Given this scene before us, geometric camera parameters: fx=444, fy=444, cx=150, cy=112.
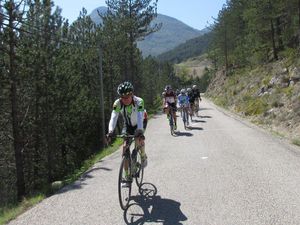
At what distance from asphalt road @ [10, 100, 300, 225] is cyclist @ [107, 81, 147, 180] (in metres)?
0.99

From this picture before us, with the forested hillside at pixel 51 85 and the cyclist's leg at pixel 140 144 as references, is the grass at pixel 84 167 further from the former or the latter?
the cyclist's leg at pixel 140 144

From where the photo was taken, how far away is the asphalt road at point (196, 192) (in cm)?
689

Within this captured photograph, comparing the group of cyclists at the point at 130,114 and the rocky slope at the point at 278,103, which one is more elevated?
the group of cyclists at the point at 130,114

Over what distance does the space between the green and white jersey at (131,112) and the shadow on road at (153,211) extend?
1.35 meters

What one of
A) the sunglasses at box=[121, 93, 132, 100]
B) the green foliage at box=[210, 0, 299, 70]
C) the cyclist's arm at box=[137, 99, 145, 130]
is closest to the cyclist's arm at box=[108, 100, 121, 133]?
the sunglasses at box=[121, 93, 132, 100]

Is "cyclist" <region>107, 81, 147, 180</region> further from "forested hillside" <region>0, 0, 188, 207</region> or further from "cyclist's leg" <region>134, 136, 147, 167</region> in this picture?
"forested hillside" <region>0, 0, 188, 207</region>

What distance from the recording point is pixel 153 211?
7230 mm

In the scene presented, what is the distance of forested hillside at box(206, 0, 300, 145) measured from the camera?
20719 millimetres

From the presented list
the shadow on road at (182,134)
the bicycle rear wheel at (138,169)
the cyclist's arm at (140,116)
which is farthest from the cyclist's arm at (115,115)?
the shadow on road at (182,134)

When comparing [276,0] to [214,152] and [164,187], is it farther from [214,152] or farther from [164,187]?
[164,187]

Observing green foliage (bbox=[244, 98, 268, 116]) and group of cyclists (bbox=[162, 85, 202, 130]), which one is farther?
green foliage (bbox=[244, 98, 268, 116])

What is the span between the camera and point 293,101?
20531 millimetres

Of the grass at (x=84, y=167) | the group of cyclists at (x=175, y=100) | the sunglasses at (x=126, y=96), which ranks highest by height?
the sunglasses at (x=126, y=96)

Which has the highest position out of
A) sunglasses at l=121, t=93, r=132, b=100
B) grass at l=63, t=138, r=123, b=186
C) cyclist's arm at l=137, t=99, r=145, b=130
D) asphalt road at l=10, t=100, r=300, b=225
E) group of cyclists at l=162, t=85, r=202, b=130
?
sunglasses at l=121, t=93, r=132, b=100
